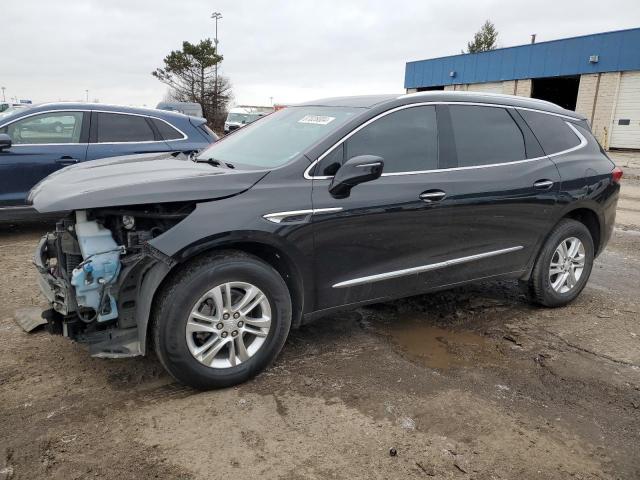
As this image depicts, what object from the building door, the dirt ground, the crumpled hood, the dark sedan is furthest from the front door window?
the building door

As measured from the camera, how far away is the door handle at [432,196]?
369 centimetres

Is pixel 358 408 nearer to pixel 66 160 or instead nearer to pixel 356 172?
pixel 356 172

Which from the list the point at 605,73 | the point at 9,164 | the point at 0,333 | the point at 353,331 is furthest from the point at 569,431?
the point at 605,73

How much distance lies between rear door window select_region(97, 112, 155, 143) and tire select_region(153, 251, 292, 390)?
4.62 metres

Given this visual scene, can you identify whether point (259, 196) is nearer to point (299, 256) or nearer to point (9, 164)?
point (299, 256)

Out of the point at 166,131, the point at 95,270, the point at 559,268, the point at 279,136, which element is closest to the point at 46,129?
the point at 166,131

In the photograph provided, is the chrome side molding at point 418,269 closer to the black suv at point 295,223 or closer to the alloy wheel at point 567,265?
the black suv at point 295,223

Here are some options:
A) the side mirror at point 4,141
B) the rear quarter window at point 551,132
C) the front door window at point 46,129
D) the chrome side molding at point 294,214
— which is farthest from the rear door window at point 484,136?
the side mirror at point 4,141

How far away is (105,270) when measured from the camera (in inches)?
117

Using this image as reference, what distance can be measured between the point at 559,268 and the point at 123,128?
551 cm

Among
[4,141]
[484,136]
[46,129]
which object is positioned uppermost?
[484,136]

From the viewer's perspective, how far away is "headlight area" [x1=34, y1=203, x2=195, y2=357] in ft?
9.70

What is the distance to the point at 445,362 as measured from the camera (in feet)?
11.9

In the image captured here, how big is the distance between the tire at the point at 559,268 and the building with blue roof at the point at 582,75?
963 inches
